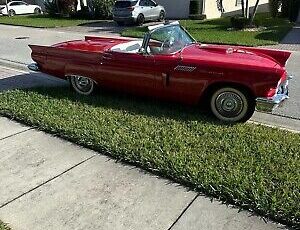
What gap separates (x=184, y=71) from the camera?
4691 mm

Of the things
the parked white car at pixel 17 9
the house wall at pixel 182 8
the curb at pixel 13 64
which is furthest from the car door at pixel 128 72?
the parked white car at pixel 17 9

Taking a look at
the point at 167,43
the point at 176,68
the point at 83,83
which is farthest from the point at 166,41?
the point at 83,83

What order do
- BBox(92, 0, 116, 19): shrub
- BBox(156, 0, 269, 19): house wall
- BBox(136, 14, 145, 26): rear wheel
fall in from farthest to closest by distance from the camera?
BBox(92, 0, 116, 19): shrub → BBox(156, 0, 269, 19): house wall → BBox(136, 14, 145, 26): rear wheel

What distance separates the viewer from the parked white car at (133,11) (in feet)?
62.2

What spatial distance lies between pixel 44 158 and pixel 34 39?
11.5m

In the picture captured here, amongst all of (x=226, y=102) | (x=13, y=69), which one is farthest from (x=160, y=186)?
(x=13, y=69)

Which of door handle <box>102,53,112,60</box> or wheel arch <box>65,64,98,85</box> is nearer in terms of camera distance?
door handle <box>102,53,112,60</box>

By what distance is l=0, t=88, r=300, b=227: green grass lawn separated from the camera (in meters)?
3.14

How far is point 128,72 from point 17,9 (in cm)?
2894

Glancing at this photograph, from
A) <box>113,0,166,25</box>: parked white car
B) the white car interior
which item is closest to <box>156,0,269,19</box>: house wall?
<box>113,0,166,25</box>: parked white car

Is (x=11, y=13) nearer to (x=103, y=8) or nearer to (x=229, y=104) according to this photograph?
(x=103, y=8)

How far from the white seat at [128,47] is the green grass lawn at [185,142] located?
0.82 meters

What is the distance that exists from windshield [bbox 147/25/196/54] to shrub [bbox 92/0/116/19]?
1989 centimetres

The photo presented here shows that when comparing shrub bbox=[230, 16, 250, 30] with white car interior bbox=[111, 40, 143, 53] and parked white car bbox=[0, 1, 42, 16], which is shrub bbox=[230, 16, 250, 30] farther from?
parked white car bbox=[0, 1, 42, 16]
